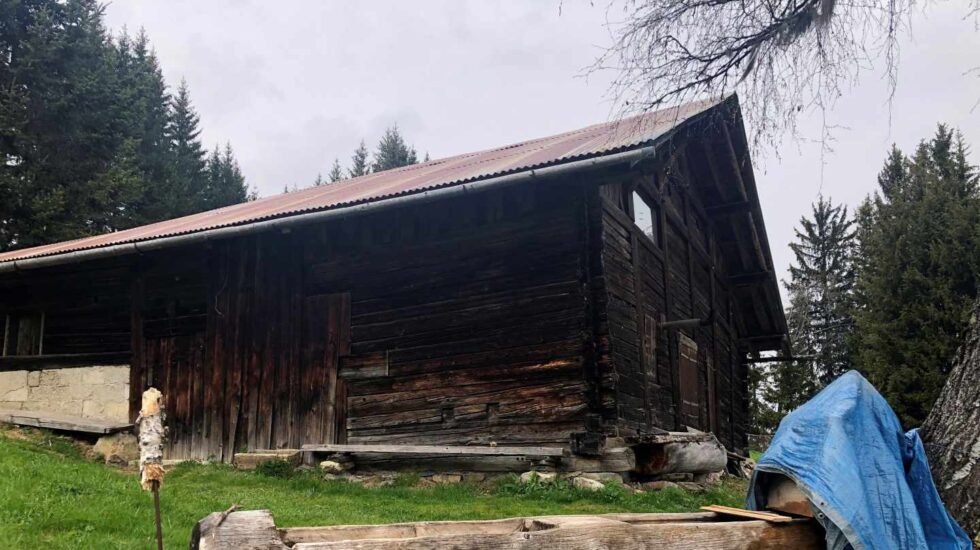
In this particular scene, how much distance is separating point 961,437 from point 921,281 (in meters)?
21.3

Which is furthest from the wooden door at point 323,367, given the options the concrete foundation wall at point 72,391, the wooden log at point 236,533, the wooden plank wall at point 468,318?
the wooden log at point 236,533

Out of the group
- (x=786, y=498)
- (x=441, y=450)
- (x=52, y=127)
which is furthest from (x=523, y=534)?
(x=52, y=127)

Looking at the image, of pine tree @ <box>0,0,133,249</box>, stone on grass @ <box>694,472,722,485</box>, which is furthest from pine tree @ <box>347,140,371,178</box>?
stone on grass @ <box>694,472,722,485</box>

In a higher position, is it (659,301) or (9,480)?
(659,301)

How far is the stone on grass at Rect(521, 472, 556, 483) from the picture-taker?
814 cm

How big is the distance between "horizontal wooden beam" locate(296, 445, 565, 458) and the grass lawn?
1.02ft

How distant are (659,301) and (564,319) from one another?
2.96 m

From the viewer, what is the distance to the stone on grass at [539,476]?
8.14 meters

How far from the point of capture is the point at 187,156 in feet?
130

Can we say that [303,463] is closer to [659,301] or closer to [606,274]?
[606,274]

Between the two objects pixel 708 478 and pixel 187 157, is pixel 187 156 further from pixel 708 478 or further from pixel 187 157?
pixel 708 478

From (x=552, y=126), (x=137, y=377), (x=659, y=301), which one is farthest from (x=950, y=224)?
(x=137, y=377)

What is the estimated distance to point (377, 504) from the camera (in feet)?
24.0

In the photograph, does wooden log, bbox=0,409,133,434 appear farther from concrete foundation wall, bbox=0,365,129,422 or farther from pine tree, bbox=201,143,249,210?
pine tree, bbox=201,143,249,210
